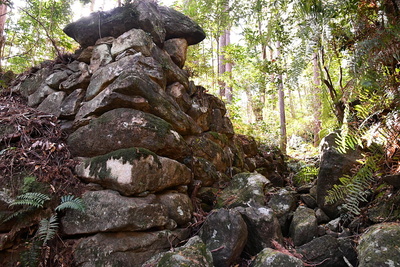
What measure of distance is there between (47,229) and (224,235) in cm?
222

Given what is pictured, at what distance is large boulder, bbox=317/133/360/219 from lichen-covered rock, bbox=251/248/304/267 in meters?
1.67

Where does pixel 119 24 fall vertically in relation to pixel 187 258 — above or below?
above

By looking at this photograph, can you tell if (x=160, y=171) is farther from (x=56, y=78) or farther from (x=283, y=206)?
(x=56, y=78)

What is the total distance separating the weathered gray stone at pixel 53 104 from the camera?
15.7 feet

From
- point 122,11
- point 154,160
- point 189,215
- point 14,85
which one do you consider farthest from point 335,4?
point 14,85

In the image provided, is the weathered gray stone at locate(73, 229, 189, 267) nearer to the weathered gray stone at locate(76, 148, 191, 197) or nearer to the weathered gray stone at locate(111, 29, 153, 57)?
the weathered gray stone at locate(76, 148, 191, 197)

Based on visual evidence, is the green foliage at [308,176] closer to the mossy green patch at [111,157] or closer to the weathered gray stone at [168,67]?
the weathered gray stone at [168,67]

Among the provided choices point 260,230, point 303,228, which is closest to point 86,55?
point 260,230

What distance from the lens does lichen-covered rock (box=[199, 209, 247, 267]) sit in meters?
3.12

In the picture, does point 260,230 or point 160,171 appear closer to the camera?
point 260,230

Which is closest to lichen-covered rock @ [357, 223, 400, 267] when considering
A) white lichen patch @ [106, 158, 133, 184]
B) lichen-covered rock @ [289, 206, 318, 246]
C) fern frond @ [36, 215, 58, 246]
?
lichen-covered rock @ [289, 206, 318, 246]

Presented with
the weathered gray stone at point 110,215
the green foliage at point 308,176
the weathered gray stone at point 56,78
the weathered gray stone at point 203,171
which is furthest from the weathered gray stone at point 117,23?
the green foliage at point 308,176

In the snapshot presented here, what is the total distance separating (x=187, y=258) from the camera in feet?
8.62

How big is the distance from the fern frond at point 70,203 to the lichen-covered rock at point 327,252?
295cm
